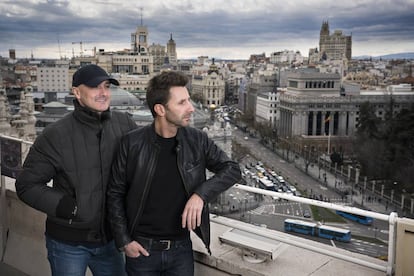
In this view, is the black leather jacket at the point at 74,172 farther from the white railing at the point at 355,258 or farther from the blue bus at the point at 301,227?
the blue bus at the point at 301,227

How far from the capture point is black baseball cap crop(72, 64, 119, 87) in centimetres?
139

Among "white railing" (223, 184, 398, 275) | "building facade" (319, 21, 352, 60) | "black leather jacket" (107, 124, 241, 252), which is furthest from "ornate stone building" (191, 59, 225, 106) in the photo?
"black leather jacket" (107, 124, 241, 252)

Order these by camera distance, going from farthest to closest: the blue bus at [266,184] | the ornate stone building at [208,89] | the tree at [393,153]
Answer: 1. the ornate stone building at [208,89]
2. the blue bus at [266,184]
3. the tree at [393,153]

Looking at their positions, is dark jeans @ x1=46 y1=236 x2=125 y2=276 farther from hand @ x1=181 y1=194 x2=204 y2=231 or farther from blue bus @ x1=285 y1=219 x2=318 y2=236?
blue bus @ x1=285 y1=219 x2=318 y2=236

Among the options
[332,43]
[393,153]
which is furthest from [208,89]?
[332,43]

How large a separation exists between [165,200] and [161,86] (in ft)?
0.98

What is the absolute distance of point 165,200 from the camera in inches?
52.3

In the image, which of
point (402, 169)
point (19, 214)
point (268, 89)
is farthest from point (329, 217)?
point (268, 89)

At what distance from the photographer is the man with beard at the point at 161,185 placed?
131 centimetres

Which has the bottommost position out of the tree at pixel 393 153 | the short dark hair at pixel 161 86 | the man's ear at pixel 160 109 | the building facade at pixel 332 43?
the tree at pixel 393 153

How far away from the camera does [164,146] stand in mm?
1334

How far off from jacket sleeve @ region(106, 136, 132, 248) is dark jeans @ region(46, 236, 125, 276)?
Answer: 124 millimetres

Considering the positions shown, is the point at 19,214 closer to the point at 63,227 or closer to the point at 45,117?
the point at 63,227

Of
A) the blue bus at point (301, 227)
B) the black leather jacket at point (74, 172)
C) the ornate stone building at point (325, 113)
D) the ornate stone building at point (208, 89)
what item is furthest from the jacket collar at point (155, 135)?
the ornate stone building at point (208, 89)
